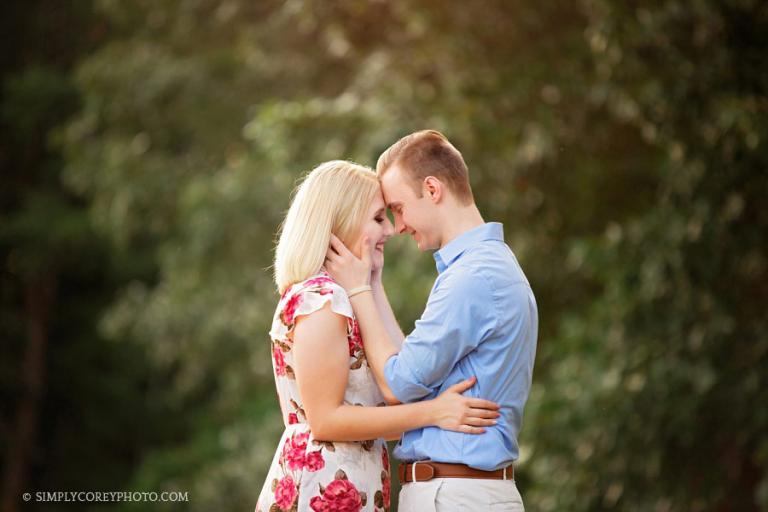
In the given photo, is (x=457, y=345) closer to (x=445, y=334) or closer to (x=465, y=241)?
(x=445, y=334)

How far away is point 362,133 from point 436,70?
0.90m

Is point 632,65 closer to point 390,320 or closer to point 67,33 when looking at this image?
point 390,320

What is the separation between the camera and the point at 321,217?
3322 millimetres

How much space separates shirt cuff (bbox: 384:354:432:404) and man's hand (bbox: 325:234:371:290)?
0.30 meters

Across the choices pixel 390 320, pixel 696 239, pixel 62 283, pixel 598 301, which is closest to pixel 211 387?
pixel 62 283

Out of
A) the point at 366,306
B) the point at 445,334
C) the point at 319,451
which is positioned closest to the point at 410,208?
the point at 366,306

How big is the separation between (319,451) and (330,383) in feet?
0.75

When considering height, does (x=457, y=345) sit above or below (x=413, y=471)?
above

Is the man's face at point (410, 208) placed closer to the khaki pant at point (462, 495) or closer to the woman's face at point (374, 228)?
the woman's face at point (374, 228)

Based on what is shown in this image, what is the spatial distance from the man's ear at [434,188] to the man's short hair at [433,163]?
0.02m

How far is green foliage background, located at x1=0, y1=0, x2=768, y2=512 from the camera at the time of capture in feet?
21.7

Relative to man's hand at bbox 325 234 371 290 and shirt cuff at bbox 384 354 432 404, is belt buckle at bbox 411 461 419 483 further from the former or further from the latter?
man's hand at bbox 325 234 371 290

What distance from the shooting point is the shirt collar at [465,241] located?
10.6ft

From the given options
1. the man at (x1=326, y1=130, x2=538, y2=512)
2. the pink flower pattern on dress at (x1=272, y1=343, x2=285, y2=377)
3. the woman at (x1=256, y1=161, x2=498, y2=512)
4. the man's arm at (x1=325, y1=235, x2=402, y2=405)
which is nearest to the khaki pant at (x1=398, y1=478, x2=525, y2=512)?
the man at (x1=326, y1=130, x2=538, y2=512)
